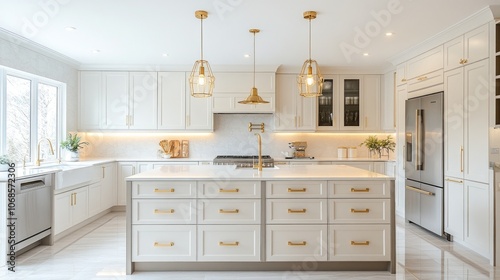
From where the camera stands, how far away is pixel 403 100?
5082 mm

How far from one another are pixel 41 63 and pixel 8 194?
2.26 meters

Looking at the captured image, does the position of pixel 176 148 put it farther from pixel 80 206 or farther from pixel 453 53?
pixel 453 53

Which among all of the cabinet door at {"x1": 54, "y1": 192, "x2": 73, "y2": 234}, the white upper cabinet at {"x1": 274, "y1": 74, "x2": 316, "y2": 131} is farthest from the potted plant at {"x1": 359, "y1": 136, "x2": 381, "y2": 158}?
the cabinet door at {"x1": 54, "y1": 192, "x2": 73, "y2": 234}

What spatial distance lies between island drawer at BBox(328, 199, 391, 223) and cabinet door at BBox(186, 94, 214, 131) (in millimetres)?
3294

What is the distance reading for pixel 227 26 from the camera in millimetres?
3807

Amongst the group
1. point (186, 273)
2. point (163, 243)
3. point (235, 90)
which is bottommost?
point (186, 273)

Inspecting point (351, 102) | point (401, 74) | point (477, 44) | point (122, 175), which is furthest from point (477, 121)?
point (122, 175)

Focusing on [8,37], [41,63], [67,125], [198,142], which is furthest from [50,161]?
[198,142]

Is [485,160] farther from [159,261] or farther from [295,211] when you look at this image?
[159,261]

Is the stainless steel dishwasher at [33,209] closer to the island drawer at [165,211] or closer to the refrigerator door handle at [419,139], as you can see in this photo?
the island drawer at [165,211]

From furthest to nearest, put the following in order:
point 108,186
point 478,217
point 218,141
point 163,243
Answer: point 218,141
point 108,186
point 478,217
point 163,243

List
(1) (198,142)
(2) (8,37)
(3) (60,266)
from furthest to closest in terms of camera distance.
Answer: (1) (198,142)
(2) (8,37)
(3) (60,266)

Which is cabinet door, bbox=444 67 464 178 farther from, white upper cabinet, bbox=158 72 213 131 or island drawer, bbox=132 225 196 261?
white upper cabinet, bbox=158 72 213 131

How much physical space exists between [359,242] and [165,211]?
1781 mm
